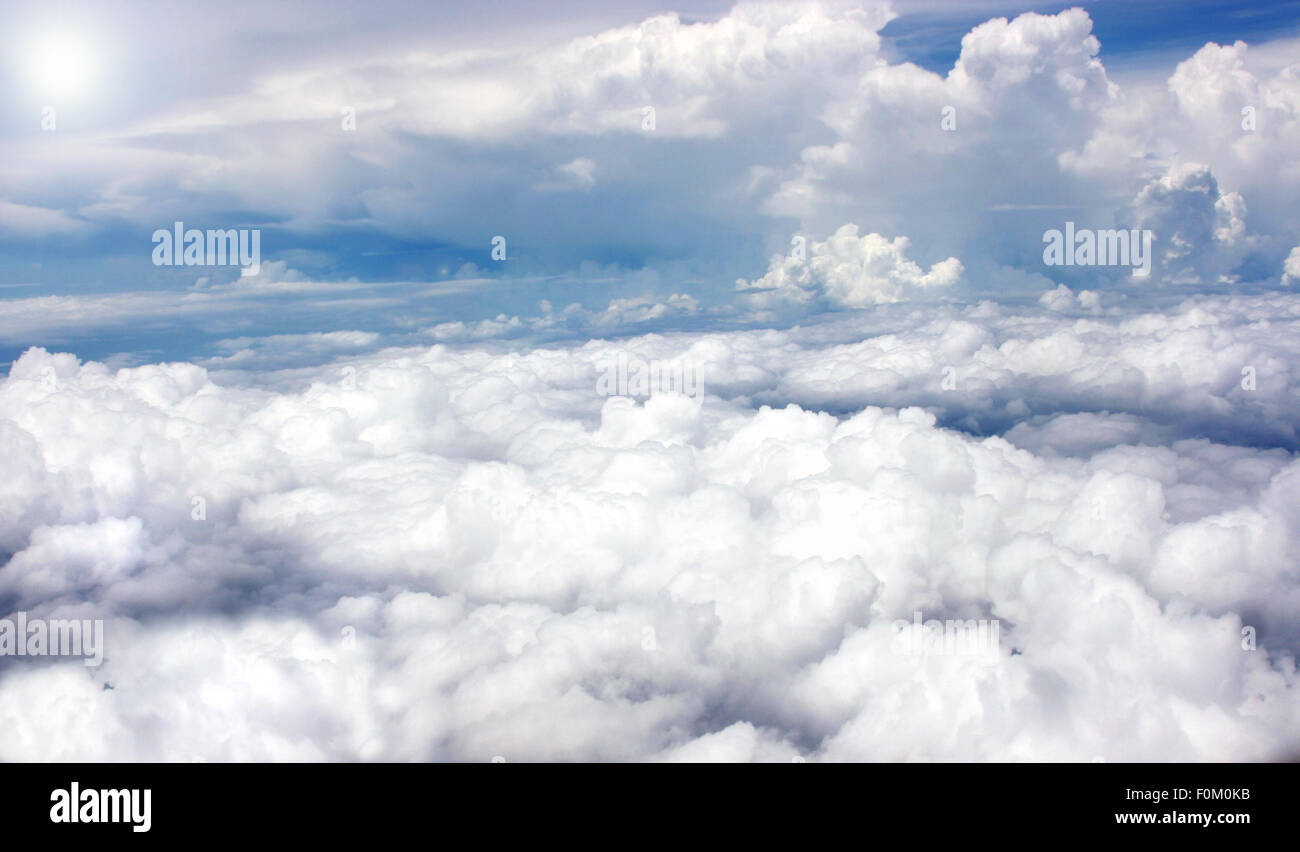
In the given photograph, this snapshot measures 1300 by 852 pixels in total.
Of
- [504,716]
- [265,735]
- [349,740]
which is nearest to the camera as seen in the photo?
[265,735]

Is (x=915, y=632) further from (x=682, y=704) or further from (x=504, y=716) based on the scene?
(x=504, y=716)

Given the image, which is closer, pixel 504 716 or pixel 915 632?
pixel 504 716

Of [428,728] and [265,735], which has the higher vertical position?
[265,735]

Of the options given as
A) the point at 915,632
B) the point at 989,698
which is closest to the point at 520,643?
the point at 915,632
